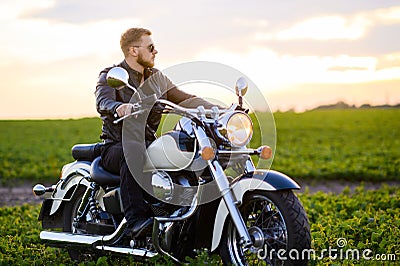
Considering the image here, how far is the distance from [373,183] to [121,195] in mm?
10312

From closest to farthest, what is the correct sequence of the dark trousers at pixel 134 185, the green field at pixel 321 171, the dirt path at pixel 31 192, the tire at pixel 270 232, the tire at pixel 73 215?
the tire at pixel 270 232, the dark trousers at pixel 134 185, the tire at pixel 73 215, the green field at pixel 321 171, the dirt path at pixel 31 192

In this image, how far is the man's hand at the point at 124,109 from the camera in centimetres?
547

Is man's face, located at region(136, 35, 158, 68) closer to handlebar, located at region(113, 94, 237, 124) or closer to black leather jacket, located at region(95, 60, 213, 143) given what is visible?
black leather jacket, located at region(95, 60, 213, 143)

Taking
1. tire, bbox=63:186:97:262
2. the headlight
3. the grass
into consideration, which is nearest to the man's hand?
the headlight

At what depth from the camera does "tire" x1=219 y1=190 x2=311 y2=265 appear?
5156 millimetres

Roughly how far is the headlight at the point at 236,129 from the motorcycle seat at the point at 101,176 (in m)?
1.24

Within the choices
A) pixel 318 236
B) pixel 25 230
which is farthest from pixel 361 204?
pixel 25 230

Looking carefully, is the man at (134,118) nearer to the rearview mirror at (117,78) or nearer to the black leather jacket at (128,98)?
the black leather jacket at (128,98)

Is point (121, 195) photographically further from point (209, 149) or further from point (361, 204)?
point (361, 204)

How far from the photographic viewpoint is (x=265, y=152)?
5.41m

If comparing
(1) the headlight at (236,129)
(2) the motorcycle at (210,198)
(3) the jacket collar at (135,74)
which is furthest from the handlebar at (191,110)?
(3) the jacket collar at (135,74)

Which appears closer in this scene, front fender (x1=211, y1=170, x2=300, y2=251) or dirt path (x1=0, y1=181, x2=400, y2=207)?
front fender (x1=211, y1=170, x2=300, y2=251)

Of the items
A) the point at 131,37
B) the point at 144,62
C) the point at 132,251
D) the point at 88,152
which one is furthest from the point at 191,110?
the point at 88,152

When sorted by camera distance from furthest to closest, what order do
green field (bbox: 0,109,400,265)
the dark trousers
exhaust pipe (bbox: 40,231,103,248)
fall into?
green field (bbox: 0,109,400,265) < exhaust pipe (bbox: 40,231,103,248) < the dark trousers
